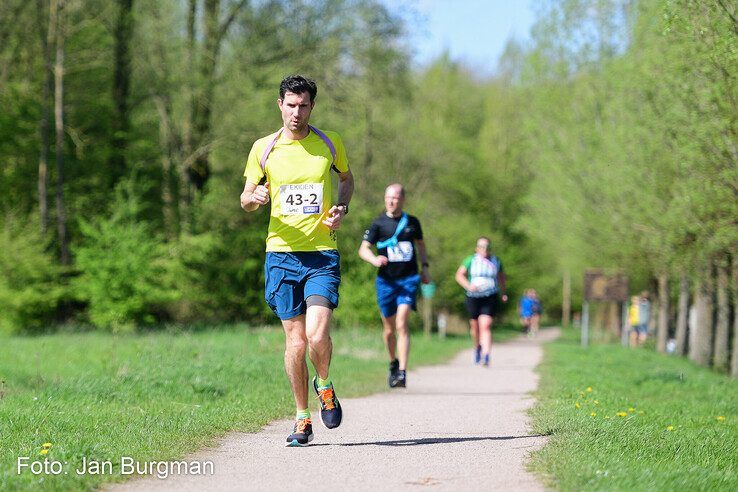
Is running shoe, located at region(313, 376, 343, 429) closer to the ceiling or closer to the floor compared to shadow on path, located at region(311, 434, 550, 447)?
closer to the ceiling

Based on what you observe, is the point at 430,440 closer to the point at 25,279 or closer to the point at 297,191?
the point at 297,191

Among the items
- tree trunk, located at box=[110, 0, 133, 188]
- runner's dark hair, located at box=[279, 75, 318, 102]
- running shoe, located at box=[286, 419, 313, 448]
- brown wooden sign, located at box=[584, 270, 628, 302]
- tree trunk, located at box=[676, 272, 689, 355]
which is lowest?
tree trunk, located at box=[676, 272, 689, 355]

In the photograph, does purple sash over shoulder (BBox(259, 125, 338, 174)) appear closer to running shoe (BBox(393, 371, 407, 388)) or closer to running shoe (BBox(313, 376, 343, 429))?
running shoe (BBox(313, 376, 343, 429))

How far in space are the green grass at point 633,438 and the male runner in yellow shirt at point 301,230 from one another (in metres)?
1.64

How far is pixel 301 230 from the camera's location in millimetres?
7363

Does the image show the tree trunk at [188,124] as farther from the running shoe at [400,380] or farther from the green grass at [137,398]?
the running shoe at [400,380]

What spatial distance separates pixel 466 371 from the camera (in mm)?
16688

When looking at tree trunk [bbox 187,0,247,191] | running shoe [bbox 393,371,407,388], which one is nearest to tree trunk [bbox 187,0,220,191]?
tree trunk [bbox 187,0,247,191]

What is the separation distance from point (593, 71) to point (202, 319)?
49.6 feet

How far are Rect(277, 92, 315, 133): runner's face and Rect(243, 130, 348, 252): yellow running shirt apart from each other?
0.47 ft

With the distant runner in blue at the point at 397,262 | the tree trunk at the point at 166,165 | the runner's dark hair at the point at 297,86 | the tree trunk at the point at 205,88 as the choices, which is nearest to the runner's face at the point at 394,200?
the distant runner in blue at the point at 397,262

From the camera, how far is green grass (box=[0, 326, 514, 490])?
21.9 feet

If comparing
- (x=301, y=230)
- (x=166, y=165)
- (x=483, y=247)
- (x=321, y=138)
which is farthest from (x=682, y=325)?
(x=301, y=230)

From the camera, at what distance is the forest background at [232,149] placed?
26.8 metres
